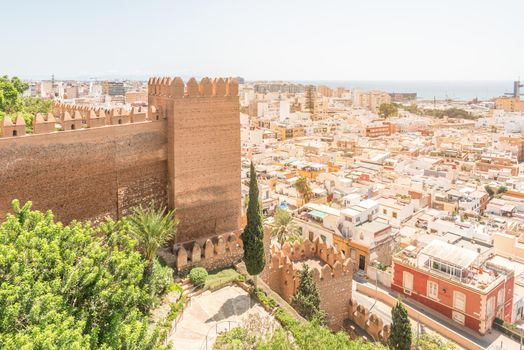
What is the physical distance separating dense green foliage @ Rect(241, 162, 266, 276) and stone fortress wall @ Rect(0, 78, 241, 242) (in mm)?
1972

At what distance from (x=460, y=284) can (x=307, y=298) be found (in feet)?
29.7

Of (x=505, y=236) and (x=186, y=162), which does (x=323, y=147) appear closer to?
(x=505, y=236)

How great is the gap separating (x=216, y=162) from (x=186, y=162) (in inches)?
48.1

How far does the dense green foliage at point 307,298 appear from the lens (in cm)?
1543

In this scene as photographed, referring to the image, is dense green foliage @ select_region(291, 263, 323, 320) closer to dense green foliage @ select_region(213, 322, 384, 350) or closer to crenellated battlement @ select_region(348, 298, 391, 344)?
Answer: crenellated battlement @ select_region(348, 298, 391, 344)

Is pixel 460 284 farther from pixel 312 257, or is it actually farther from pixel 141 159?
pixel 141 159

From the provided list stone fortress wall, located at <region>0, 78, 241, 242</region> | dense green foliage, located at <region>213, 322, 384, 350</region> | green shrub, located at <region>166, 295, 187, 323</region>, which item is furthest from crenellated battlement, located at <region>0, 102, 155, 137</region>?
dense green foliage, located at <region>213, 322, 384, 350</region>

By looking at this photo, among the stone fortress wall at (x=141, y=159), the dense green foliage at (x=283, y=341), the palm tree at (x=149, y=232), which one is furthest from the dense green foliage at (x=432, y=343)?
the palm tree at (x=149, y=232)

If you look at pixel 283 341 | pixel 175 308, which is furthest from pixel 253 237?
pixel 283 341

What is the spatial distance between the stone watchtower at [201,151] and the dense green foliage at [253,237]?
1.92 m

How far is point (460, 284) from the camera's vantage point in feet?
65.8

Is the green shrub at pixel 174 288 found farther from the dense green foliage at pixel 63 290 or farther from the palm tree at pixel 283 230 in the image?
the palm tree at pixel 283 230

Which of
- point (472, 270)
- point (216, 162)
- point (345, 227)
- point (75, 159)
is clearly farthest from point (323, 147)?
point (75, 159)

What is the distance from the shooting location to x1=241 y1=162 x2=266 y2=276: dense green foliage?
45.1ft
